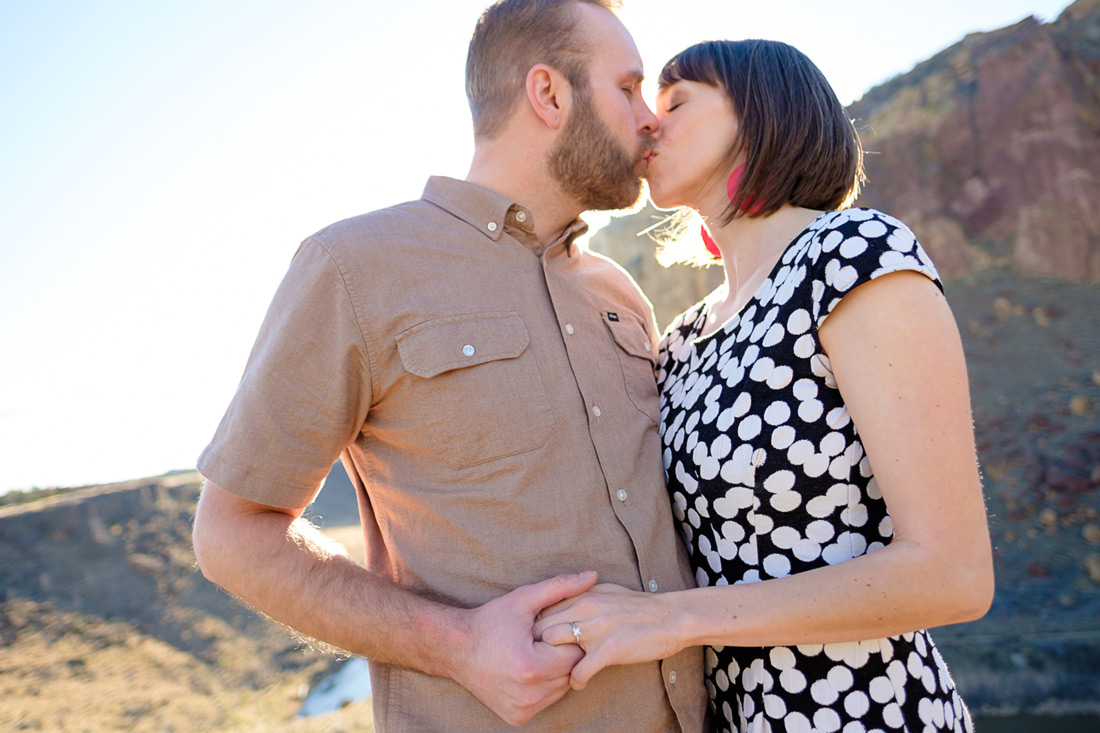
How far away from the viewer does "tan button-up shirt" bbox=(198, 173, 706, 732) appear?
5.59ft

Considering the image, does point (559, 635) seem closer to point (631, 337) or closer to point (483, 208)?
point (631, 337)

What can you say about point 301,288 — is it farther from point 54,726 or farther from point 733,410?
point 54,726

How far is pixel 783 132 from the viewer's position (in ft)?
6.89

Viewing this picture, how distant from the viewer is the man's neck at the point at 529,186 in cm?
227

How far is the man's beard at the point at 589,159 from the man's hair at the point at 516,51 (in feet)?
0.35

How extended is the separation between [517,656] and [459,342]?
2.40 ft

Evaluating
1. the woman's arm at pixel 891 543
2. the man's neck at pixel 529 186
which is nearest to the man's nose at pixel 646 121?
the man's neck at pixel 529 186

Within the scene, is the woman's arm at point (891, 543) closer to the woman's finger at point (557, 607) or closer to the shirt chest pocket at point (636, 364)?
the woman's finger at point (557, 607)

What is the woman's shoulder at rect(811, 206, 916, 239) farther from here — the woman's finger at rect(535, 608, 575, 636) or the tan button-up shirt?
the woman's finger at rect(535, 608, 575, 636)

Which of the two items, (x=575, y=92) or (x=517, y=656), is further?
(x=575, y=92)

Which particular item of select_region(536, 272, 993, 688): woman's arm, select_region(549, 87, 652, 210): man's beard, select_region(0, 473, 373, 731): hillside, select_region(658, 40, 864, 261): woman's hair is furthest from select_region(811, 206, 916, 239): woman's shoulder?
select_region(0, 473, 373, 731): hillside

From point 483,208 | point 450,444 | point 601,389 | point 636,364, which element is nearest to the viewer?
point 450,444

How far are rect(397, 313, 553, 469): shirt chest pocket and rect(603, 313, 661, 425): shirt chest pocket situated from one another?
369mm

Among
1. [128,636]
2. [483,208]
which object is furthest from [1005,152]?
[128,636]
